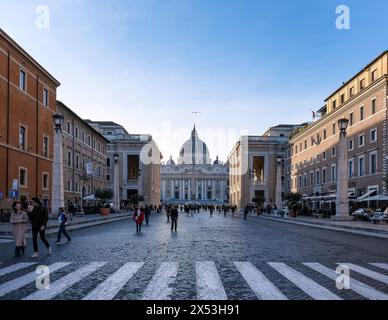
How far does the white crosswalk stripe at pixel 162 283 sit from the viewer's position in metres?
7.69

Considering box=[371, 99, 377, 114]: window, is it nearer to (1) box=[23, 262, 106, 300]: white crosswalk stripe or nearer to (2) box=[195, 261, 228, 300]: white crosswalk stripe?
(2) box=[195, 261, 228, 300]: white crosswalk stripe

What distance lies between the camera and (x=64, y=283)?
886 centimetres

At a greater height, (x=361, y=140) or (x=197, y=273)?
(x=361, y=140)

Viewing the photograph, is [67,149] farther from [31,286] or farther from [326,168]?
[31,286]

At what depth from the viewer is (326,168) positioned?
196 feet

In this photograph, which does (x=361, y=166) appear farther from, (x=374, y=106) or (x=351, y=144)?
(x=374, y=106)

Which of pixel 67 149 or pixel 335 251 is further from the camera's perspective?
pixel 67 149

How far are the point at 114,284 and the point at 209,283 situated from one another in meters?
1.83

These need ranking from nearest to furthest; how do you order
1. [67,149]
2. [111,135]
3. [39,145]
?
1. [39,145]
2. [67,149]
3. [111,135]

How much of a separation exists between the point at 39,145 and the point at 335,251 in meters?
33.3

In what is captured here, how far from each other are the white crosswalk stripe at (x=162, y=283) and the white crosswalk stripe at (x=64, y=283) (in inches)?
59.9

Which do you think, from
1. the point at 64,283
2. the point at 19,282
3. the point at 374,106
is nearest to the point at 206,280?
the point at 64,283

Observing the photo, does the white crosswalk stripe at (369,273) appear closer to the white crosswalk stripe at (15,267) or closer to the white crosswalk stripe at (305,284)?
the white crosswalk stripe at (305,284)
